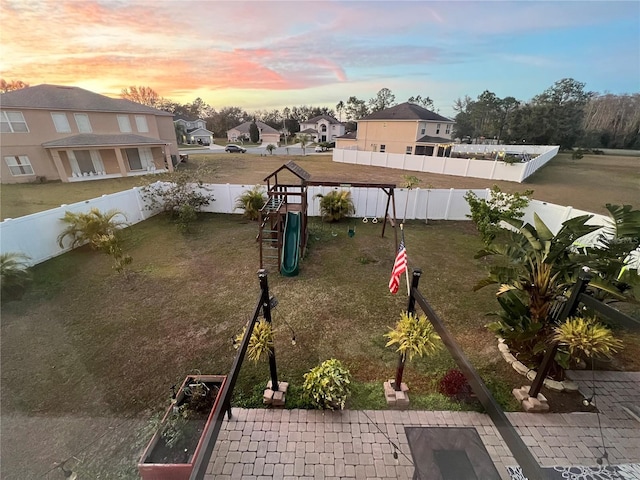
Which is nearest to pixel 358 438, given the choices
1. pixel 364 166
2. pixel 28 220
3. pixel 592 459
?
pixel 592 459

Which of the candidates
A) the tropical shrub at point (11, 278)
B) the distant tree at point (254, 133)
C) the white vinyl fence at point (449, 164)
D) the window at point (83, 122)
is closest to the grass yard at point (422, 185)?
the white vinyl fence at point (449, 164)

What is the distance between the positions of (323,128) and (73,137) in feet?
161

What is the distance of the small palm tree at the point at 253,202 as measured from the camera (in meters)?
10.5

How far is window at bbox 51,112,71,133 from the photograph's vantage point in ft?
56.4

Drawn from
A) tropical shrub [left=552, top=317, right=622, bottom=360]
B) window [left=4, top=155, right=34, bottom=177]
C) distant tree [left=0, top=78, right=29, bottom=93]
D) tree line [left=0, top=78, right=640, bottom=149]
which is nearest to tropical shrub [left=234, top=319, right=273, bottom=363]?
tropical shrub [left=552, top=317, right=622, bottom=360]

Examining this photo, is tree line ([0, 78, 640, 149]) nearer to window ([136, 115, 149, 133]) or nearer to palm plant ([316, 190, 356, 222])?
window ([136, 115, 149, 133])

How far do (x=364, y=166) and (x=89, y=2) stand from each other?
2168cm

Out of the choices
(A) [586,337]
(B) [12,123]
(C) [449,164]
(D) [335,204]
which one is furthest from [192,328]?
(C) [449,164]

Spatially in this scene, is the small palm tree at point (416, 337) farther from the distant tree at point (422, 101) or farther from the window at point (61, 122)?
the distant tree at point (422, 101)

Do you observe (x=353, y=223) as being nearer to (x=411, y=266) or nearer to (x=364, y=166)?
(x=411, y=266)

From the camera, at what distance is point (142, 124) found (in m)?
21.2

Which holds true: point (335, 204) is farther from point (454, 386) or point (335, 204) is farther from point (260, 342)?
point (260, 342)

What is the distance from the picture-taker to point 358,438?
3.23 meters

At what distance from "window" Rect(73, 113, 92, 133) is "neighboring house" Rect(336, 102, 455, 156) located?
24.7m
